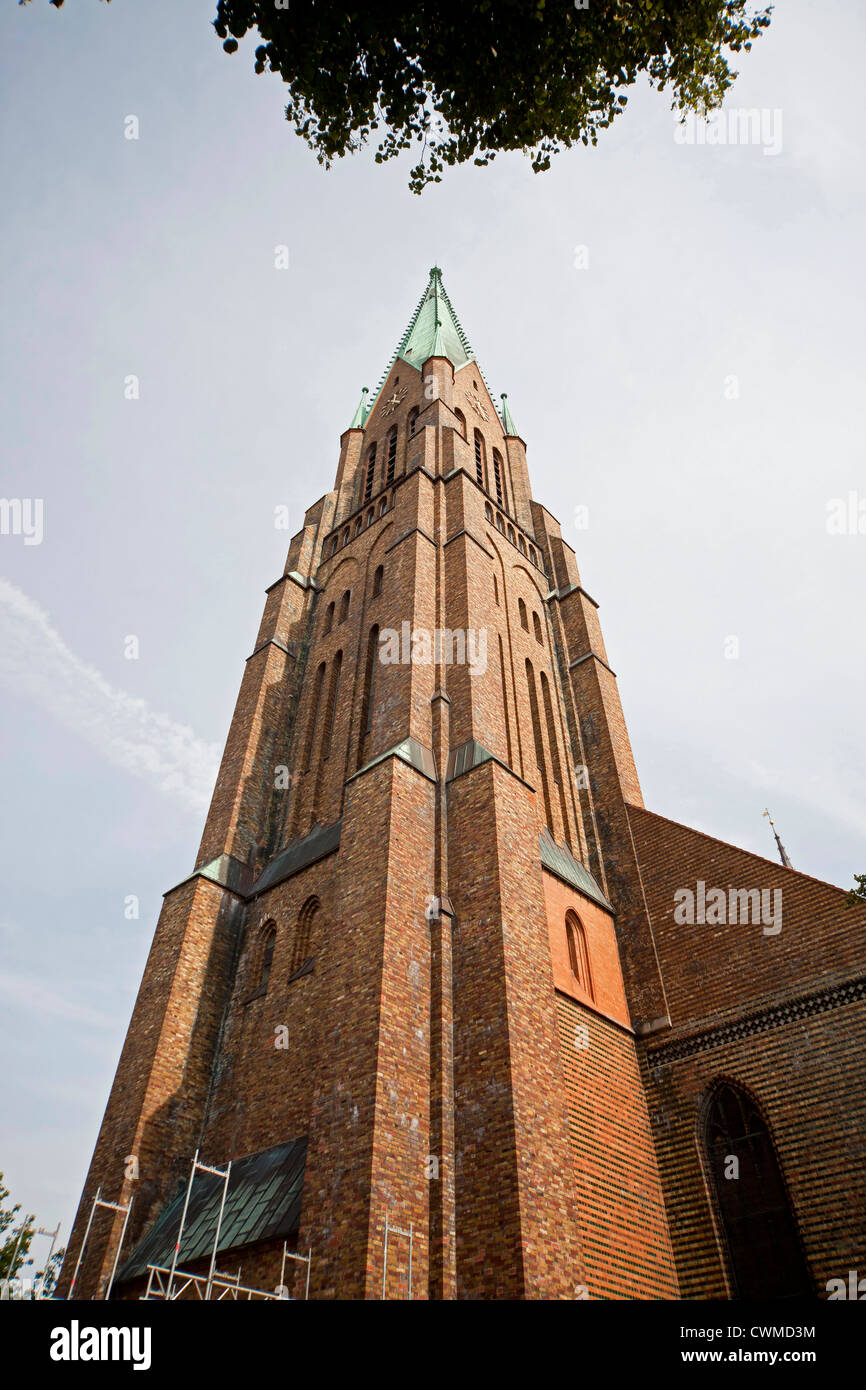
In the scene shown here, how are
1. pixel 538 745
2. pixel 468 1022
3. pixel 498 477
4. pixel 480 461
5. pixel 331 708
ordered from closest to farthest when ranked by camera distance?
1. pixel 468 1022
2. pixel 538 745
3. pixel 331 708
4. pixel 480 461
5. pixel 498 477

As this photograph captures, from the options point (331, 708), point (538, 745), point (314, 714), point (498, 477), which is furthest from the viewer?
point (498, 477)

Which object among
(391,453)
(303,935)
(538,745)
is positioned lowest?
(303,935)

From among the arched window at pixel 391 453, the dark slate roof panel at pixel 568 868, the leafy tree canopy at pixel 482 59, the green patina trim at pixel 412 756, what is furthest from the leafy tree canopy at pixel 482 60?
the arched window at pixel 391 453

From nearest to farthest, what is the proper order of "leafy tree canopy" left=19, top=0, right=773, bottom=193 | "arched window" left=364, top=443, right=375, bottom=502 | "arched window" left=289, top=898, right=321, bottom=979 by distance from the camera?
"leafy tree canopy" left=19, top=0, right=773, bottom=193, "arched window" left=289, top=898, right=321, bottom=979, "arched window" left=364, top=443, right=375, bottom=502

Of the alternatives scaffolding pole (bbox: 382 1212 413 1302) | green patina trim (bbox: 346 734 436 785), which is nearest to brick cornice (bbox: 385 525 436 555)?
green patina trim (bbox: 346 734 436 785)

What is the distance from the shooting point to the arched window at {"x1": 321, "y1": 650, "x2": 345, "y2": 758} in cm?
1806

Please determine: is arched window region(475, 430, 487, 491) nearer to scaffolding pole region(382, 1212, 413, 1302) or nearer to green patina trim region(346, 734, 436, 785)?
green patina trim region(346, 734, 436, 785)

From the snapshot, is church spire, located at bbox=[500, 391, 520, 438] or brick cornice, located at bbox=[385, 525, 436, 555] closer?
brick cornice, located at bbox=[385, 525, 436, 555]

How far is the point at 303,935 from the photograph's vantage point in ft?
46.3

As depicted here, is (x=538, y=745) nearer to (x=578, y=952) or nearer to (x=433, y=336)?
(x=578, y=952)

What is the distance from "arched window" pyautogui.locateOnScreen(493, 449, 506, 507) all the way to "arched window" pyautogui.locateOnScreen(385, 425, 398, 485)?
3.14m

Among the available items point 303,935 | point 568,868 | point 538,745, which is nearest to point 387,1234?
point 303,935

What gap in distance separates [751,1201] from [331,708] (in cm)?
1220
